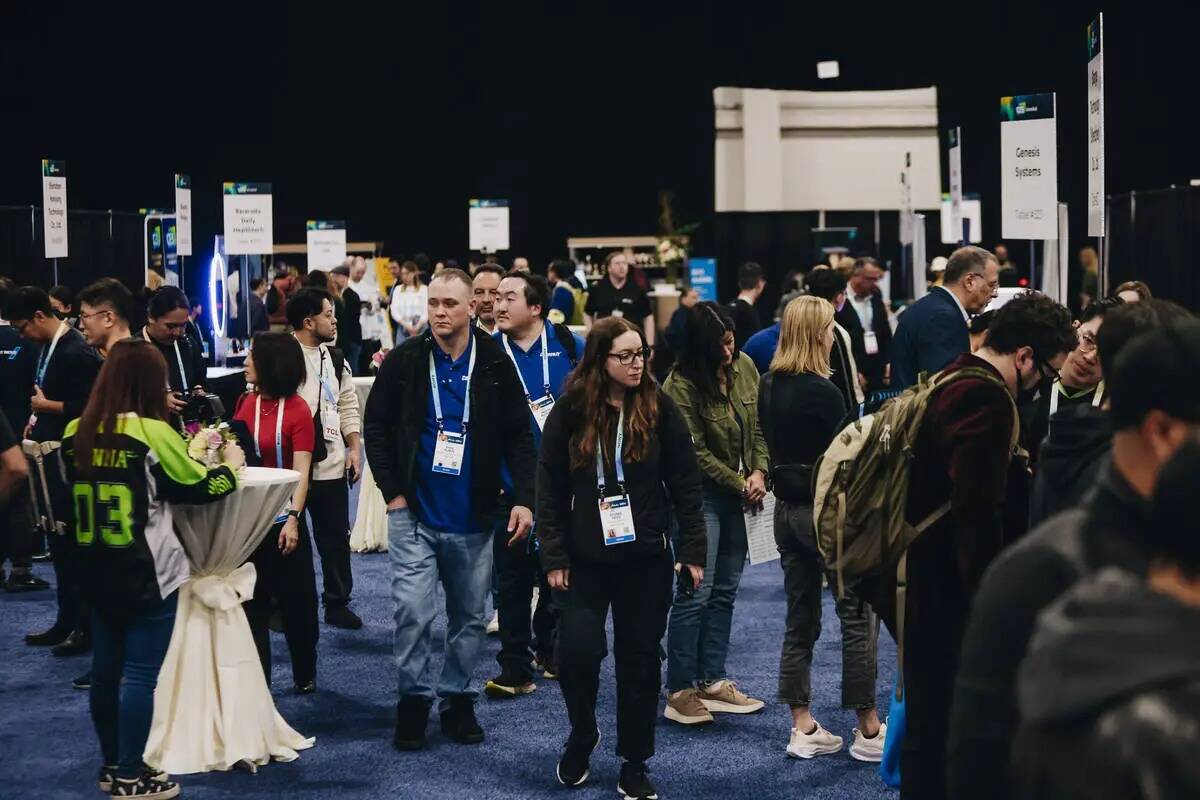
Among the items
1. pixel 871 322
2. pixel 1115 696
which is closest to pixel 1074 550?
pixel 1115 696

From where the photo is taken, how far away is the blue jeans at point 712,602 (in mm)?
4984

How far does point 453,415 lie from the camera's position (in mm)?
4695

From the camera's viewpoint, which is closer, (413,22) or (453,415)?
(453,415)

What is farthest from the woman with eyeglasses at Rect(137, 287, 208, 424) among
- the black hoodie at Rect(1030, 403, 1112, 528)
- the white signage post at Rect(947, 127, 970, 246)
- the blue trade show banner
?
the blue trade show banner

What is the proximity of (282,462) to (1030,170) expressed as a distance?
3.33 m

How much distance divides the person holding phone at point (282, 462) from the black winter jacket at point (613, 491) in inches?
49.4

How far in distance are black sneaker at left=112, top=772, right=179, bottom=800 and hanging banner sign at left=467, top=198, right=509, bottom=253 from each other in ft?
39.3

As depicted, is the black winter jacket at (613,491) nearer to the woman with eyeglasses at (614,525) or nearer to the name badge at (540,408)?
the woman with eyeglasses at (614,525)

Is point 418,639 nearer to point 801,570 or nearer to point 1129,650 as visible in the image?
point 801,570

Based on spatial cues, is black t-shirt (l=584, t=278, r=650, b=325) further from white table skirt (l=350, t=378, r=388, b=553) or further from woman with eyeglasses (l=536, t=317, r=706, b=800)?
woman with eyeglasses (l=536, t=317, r=706, b=800)

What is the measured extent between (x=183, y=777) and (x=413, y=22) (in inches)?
675

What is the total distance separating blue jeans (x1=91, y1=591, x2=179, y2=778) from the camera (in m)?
4.11

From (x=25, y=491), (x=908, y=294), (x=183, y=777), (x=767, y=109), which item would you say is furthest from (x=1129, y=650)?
(x=767, y=109)

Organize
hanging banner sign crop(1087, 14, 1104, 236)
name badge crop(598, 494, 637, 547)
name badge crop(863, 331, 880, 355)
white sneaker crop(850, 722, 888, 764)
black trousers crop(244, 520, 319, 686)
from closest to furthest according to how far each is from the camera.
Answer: name badge crop(598, 494, 637, 547), white sneaker crop(850, 722, 888, 764), black trousers crop(244, 520, 319, 686), hanging banner sign crop(1087, 14, 1104, 236), name badge crop(863, 331, 880, 355)
